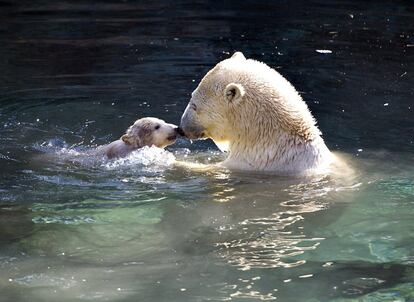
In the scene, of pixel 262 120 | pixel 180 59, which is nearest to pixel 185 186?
pixel 262 120

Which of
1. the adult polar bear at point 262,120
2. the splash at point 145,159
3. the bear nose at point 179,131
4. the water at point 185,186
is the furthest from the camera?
the bear nose at point 179,131

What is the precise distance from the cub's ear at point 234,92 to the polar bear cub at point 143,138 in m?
0.80

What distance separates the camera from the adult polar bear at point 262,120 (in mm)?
7172

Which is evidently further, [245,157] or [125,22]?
[125,22]

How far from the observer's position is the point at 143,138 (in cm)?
813

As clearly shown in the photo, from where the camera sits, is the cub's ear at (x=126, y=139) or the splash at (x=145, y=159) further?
the cub's ear at (x=126, y=139)

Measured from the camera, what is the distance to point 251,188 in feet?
22.5

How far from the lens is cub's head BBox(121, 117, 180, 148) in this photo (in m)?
8.02

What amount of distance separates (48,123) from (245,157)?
2.74 meters

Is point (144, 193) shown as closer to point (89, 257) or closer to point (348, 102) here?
point (89, 257)

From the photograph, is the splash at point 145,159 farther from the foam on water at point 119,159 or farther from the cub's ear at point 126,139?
the cub's ear at point 126,139

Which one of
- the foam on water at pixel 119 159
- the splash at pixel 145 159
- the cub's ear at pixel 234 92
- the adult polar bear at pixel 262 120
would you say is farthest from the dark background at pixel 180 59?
the cub's ear at pixel 234 92

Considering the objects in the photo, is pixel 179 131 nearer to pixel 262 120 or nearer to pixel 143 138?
pixel 143 138

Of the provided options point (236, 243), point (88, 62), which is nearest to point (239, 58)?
point (236, 243)
